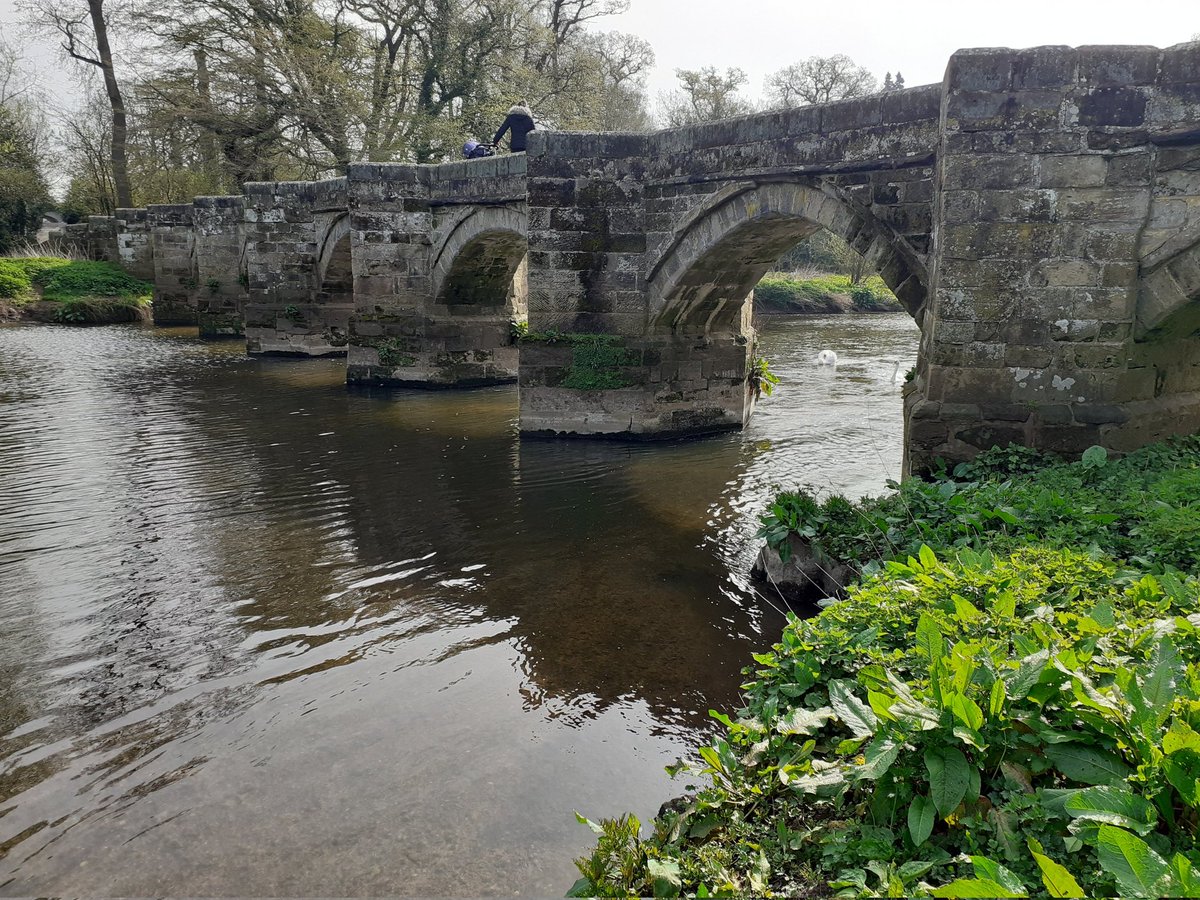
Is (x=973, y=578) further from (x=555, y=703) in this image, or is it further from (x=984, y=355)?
(x=984, y=355)

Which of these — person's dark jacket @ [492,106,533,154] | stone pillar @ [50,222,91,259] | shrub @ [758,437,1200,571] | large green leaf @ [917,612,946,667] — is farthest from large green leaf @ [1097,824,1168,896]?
stone pillar @ [50,222,91,259]

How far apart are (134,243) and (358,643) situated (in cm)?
2584

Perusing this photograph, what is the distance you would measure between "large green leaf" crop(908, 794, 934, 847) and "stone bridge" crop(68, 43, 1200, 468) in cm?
429

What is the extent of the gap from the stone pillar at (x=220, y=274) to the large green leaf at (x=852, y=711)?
2037 cm

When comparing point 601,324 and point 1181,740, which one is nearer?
point 1181,740

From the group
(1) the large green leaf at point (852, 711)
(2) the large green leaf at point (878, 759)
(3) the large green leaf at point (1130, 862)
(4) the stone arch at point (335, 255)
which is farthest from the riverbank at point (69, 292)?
(3) the large green leaf at point (1130, 862)

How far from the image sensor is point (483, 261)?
1356cm

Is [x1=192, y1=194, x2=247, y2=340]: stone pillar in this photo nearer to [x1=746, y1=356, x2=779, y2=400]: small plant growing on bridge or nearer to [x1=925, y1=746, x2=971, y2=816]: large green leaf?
[x1=746, y1=356, x2=779, y2=400]: small plant growing on bridge

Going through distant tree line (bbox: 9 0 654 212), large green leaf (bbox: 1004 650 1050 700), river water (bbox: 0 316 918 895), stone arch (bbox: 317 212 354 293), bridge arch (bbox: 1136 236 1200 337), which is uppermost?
distant tree line (bbox: 9 0 654 212)

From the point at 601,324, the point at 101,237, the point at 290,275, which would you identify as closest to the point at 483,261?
the point at 601,324

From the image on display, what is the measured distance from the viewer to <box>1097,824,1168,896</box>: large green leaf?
1.73 meters

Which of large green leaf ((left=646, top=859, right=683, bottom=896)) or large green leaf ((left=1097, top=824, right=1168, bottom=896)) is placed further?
large green leaf ((left=646, top=859, right=683, bottom=896))

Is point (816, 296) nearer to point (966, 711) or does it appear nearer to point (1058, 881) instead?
point (966, 711)

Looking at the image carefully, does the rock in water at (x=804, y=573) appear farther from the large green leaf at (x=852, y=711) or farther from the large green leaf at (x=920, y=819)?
the large green leaf at (x=920, y=819)
